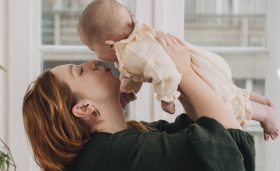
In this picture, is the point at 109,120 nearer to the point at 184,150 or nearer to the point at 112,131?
the point at 112,131

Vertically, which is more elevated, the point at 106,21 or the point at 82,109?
the point at 106,21

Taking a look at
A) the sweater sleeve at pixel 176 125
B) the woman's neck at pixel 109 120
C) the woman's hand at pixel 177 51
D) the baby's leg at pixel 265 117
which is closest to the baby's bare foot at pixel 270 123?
the baby's leg at pixel 265 117

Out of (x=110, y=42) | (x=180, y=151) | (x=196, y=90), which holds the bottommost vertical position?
(x=180, y=151)

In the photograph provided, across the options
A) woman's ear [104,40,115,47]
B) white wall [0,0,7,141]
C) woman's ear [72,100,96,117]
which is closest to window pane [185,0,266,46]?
white wall [0,0,7,141]

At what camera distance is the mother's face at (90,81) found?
4.25 feet

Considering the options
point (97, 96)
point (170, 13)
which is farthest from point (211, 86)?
point (170, 13)

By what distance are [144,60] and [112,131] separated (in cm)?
20

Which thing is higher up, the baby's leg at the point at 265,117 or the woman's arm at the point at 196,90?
the woman's arm at the point at 196,90

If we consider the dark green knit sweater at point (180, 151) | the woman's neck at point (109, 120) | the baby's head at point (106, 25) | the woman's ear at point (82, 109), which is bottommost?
the dark green knit sweater at point (180, 151)

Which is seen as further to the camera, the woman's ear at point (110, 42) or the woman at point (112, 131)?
the woman's ear at point (110, 42)

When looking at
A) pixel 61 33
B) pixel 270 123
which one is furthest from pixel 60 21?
pixel 270 123

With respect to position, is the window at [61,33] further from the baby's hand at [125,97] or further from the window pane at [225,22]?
the baby's hand at [125,97]

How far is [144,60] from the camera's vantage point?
1.27 metres

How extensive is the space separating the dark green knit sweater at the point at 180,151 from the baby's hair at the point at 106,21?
0.31 metres
